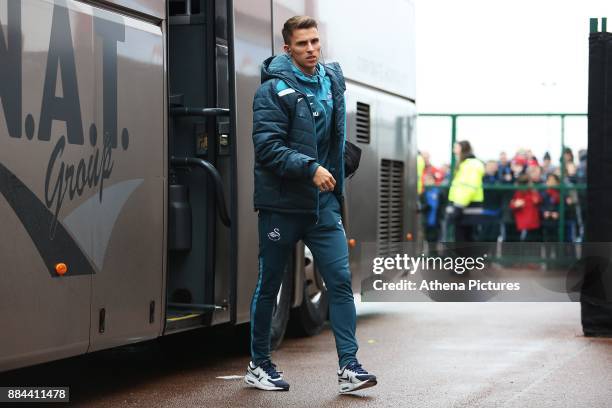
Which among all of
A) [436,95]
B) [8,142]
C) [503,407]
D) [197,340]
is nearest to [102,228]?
[8,142]

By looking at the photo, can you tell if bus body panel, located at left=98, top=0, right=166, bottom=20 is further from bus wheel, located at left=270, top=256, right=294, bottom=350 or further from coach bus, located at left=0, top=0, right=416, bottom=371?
bus wheel, located at left=270, top=256, right=294, bottom=350

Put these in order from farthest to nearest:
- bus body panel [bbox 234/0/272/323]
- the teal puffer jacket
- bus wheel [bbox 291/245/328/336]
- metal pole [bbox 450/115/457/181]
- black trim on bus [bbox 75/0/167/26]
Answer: metal pole [bbox 450/115/457/181] < bus wheel [bbox 291/245/328/336] < bus body panel [bbox 234/0/272/323] < the teal puffer jacket < black trim on bus [bbox 75/0/167/26]

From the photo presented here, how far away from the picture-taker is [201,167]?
8203mm

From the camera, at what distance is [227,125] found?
27.2 feet

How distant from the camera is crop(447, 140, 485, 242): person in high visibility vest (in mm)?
19078

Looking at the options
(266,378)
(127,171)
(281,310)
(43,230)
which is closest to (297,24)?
(127,171)

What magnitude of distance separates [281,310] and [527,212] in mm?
11183

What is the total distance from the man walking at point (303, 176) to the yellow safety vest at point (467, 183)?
39.2ft

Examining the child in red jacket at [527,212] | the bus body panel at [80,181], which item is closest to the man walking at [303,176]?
the bus body panel at [80,181]

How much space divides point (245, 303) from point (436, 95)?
1389 centimetres

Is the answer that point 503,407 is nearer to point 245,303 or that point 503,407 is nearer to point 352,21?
point 245,303

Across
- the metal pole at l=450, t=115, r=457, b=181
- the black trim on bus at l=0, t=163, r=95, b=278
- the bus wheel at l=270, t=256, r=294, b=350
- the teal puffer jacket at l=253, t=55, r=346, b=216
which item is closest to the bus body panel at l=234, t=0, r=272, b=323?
the bus wheel at l=270, t=256, r=294, b=350

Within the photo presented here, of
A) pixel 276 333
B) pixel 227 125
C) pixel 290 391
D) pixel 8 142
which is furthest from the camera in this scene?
pixel 276 333

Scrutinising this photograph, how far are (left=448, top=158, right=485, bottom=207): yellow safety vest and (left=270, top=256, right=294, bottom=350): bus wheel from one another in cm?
983
